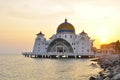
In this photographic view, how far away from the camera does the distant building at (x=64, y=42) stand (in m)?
131

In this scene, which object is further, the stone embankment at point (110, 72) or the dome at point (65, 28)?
the dome at point (65, 28)

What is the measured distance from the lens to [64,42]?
13412cm

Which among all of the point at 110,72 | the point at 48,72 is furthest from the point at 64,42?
the point at 110,72

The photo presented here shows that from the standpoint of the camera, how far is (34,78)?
4244 cm

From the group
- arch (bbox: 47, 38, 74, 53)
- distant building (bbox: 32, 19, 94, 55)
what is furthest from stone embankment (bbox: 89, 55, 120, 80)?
arch (bbox: 47, 38, 74, 53)

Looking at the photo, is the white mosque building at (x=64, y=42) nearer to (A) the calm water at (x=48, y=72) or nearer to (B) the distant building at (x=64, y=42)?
(B) the distant building at (x=64, y=42)

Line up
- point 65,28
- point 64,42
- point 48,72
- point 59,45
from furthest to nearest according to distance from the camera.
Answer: point 65,28, point 59,45, point 64,42, point 48,72

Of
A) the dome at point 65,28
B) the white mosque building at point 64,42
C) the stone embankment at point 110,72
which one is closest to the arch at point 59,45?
the white mosque building at point 64,42

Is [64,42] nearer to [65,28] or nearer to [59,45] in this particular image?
[59,45]

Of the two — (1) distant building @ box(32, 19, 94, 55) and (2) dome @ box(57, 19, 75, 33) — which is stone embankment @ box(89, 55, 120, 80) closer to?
(1) distant building @ box(32, 19, 94, 55)

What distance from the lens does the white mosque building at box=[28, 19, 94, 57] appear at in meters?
131

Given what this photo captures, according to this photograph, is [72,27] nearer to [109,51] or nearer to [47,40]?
[47,40]

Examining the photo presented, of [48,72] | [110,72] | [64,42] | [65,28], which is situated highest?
[65,28]

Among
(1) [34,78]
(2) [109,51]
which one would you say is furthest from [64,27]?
(1) [34,78]
